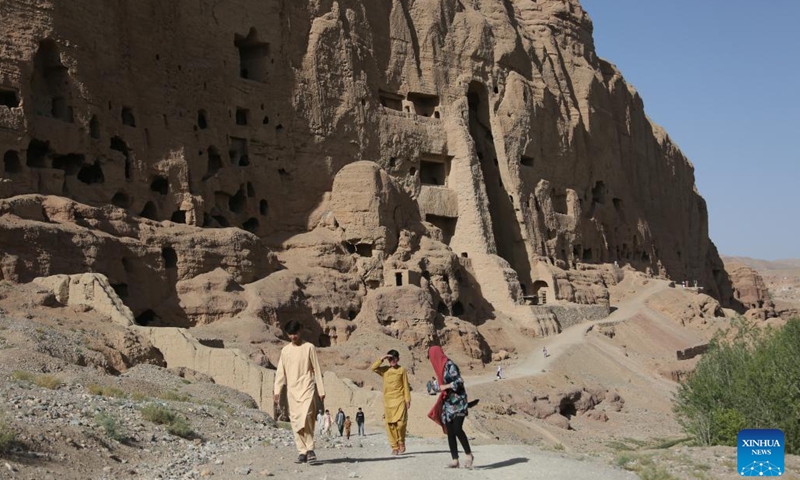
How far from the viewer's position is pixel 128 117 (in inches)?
1542

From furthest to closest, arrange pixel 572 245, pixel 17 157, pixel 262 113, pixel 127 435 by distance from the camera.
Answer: pixel 572 245 → pixel 262 113 → pixel 17 157 → pixel 127 435

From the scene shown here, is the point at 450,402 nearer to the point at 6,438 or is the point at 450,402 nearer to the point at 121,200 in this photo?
the point at 6,438

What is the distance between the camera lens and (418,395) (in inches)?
1078

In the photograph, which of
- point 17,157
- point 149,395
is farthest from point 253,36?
point 149,395

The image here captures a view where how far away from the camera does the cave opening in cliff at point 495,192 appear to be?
5681cm

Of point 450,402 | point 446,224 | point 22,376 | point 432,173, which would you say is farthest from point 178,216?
point 450,402

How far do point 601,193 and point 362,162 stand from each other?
27303 millimetres

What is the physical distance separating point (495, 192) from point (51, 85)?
28.2m

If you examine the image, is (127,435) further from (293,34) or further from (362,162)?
(293,34)

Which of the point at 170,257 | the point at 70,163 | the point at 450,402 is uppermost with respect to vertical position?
the point at 70,163

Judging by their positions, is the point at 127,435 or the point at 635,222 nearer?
the point at 127,435

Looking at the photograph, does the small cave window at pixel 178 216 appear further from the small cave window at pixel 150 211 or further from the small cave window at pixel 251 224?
the small cave window at pixel 251 224

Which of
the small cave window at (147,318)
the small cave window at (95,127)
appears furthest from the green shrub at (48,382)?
the small cave window at (95,127)

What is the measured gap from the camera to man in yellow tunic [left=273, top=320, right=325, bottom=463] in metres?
13.4
